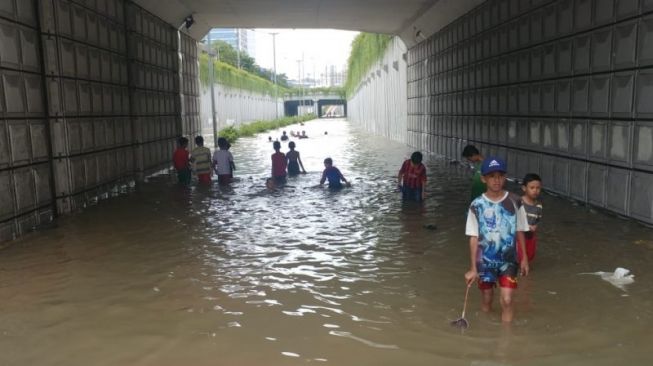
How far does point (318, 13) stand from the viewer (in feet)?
65.8

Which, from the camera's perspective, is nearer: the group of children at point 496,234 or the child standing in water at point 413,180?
the group of children at point 496,234

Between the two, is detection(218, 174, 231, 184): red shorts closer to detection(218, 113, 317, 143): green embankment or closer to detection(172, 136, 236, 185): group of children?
detection(172, 136, 236, 185): group of children

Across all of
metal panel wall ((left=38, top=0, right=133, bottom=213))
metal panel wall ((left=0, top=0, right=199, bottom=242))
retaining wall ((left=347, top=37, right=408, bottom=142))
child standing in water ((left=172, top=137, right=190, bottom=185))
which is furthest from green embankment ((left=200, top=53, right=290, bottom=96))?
child standing in water ((left=172, top=137, right=190, bottom=185))

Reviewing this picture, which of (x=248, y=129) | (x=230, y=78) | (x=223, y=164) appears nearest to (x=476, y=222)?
(x=223, y=164)

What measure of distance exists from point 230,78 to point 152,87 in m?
34.3

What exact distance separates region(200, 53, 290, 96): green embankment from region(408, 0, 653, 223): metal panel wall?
76.0 feet

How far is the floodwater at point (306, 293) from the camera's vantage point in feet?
13.4

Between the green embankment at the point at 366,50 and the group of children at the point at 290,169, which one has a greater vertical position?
the green embankment at the point at 366,50

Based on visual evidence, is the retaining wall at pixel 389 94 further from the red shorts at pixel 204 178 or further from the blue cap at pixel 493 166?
the blue cap at pixel 493 166

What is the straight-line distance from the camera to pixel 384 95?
116 ft

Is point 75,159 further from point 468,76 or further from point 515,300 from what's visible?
point 468,76

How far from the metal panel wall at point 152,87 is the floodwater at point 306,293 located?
5167mm

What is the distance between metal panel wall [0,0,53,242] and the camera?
7793 mm

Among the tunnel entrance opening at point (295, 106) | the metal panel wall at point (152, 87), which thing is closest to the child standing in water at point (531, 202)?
the metal panel wall at point (152, 87)
